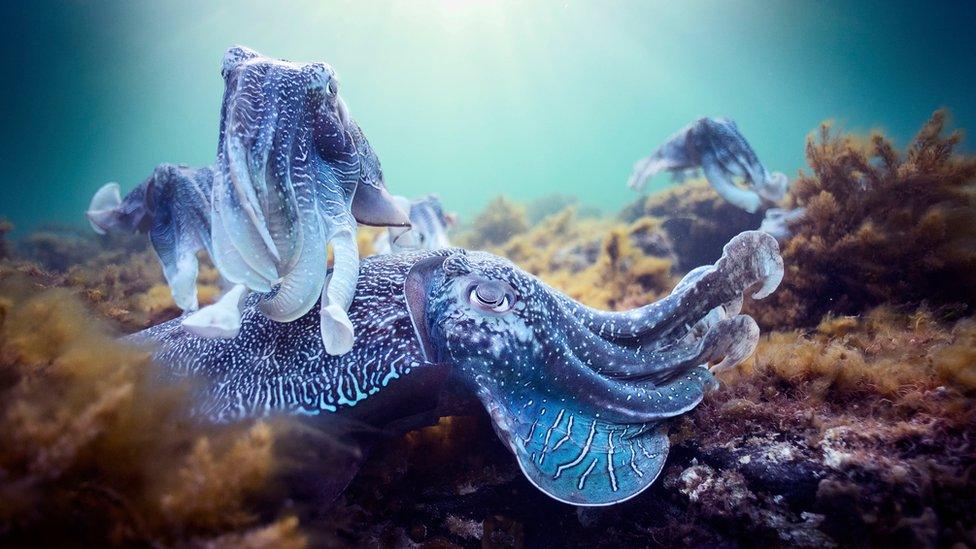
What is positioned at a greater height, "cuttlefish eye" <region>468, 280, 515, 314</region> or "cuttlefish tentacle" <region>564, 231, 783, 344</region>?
"cuttlefish tentacle" <region>564, 231, 783, 344</region>

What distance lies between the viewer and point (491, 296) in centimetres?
253

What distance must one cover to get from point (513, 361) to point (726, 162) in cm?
654

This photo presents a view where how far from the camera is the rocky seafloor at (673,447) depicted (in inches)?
61.4

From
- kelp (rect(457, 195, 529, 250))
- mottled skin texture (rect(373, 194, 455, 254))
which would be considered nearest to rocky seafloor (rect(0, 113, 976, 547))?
mottled skin texture (rect(373, 194, 455, 254))

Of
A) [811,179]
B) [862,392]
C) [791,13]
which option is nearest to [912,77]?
[791,13]

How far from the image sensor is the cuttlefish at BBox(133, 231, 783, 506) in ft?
7.54

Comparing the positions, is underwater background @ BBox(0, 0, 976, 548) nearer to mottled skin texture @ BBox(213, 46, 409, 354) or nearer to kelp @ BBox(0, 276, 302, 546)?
kelp @ BBox(0, 276, 302, 546)

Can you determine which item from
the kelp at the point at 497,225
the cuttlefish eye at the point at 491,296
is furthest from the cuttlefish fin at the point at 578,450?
the kelp at the point at 497,225

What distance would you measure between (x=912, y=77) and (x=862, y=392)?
212 ft

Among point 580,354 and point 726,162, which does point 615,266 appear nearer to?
point 726,162

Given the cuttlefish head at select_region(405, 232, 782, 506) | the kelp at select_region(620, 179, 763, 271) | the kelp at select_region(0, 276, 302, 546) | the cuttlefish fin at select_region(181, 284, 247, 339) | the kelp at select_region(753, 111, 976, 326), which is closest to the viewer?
the kelp at select_region(0, 276, 302, 546)

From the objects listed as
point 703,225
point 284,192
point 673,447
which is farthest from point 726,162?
point 284,192

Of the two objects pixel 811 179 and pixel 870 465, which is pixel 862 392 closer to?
pixel 870 465

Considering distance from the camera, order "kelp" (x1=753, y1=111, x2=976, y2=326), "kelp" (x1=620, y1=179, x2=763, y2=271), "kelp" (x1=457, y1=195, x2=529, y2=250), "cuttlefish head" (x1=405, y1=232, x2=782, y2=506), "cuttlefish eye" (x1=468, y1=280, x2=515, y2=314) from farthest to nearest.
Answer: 1. "kelp" (x1=457, y1=195, x2=529, y2=250)
2. "kelp" (x1=620, y1=179, x2=763, y2=271)
3. "kelp" (x1=753, y1=111, x2=976, y2=326)
4. "cuttlefish eye" (x1=468, y1=280, x2=515, y2=314)
5. "cuttlefish head" (x1=405, y1=232, x2=782, y2=506)
